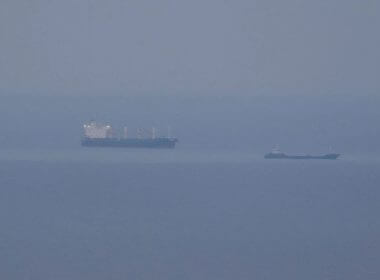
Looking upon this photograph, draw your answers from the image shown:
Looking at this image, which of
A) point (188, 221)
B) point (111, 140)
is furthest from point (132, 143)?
point (188, 221)

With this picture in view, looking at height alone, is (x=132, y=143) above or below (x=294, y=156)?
above

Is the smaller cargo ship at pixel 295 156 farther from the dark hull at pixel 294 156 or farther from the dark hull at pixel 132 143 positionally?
the dark hull at pixel 132 143

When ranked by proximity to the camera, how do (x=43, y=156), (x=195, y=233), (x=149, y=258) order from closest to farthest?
(x=149, y=258), (x=195, y=233), (x=43, y=156)

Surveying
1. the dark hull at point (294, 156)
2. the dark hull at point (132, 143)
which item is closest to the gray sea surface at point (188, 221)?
the dark hull at point (294, 156)

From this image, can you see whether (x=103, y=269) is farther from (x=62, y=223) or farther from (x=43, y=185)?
(x=43, y=185)

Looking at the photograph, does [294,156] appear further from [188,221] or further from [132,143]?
[188,221]

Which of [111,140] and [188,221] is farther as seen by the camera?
[111,140]

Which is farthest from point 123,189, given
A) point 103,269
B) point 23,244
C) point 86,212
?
point 103,269
